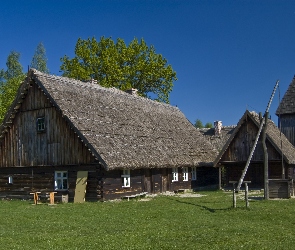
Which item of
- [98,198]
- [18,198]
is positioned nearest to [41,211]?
[98,198]

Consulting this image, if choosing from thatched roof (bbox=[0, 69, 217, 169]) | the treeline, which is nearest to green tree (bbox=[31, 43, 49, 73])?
the treeline

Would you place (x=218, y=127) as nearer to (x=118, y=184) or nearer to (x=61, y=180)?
(x=118, y=184)

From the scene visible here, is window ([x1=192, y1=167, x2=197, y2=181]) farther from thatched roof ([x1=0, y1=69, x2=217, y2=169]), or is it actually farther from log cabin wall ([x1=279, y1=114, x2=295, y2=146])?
log cabin wall ([x1=279, y1=114, x2=295, y2=146])

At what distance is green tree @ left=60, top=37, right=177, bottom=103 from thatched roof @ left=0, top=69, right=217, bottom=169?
13026 millimetres

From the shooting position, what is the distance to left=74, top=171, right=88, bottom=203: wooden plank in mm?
26812

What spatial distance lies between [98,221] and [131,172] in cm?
1071

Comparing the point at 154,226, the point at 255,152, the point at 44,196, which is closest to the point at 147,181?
the point at 44,196

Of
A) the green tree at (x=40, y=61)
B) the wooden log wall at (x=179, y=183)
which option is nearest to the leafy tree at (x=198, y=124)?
the green tree at (x=40, y=61)

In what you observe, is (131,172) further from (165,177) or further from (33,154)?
(33,154)

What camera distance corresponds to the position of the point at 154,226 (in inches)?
643

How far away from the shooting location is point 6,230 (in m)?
16.5

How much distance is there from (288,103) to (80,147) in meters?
21.9

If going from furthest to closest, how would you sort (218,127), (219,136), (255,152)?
(218,127)
(219,136)
(255,152)

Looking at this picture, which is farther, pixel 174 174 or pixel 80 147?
pixel 174 174
